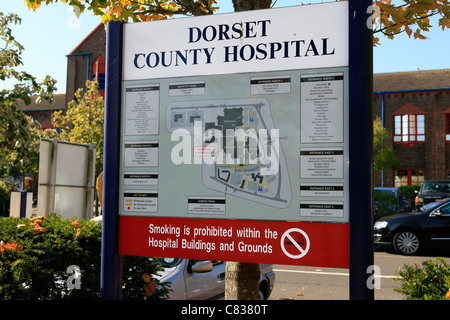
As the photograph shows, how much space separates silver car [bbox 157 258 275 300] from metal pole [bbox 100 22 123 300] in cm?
232

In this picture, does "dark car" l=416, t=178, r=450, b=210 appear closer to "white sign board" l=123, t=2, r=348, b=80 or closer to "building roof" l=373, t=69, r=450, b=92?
"building roof" l=373, t=69, r=450, b=92

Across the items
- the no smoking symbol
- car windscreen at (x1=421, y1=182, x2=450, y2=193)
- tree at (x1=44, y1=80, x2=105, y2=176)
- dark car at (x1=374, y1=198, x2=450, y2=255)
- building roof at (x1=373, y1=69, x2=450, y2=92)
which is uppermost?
building roof at (x1=373, y1=69, x2=450, y2=92)

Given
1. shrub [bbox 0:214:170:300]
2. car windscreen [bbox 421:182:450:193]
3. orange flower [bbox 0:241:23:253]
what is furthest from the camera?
car windscreen [bbox 421:182:450:193]

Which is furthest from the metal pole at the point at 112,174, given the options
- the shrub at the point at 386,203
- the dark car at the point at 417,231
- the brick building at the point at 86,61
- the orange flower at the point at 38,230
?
the brick building at the point at 86,61

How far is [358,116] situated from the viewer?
2.92 metres

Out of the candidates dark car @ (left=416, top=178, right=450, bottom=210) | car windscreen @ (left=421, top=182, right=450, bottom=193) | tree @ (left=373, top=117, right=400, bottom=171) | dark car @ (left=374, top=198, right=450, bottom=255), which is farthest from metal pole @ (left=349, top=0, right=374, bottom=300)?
tree @ (left=373, top=117, right=400, bottom=171)

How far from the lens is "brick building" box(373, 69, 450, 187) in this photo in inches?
1592

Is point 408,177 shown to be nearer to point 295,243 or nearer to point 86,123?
point 86,123

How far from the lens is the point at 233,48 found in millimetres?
3309

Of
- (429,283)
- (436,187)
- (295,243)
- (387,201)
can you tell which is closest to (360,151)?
(295,243)

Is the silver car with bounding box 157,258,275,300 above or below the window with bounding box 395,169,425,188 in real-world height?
below

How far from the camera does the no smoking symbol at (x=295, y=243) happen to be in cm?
301

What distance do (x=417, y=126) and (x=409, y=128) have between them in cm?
66
